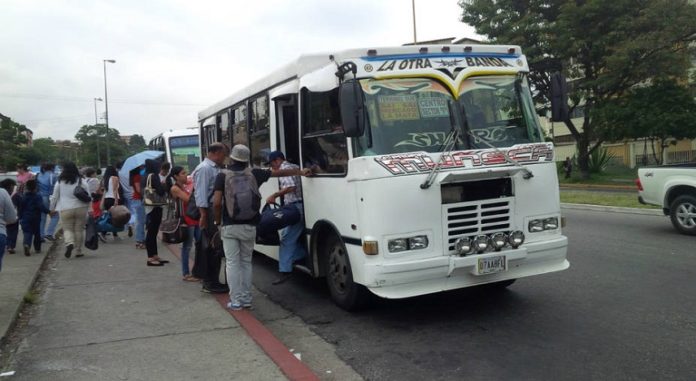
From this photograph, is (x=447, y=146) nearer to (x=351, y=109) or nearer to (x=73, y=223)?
(x=351, y=109)

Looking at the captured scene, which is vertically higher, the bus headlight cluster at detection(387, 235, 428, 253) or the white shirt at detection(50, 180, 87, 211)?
the white shirt at detection(50, 180, 87, 211)

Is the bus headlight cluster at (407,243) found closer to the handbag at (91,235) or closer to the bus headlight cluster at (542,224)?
the bus headlight cluster at (542,224)

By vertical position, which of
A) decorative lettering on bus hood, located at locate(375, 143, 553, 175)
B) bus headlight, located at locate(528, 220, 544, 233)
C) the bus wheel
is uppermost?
decorative lettering on bus hood, located at locate(375, 143, 553, 175)

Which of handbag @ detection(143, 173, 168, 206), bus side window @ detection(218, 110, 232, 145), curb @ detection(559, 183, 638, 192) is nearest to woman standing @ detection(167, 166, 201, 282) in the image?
handbag @ detection(143, 173, 168, 206)

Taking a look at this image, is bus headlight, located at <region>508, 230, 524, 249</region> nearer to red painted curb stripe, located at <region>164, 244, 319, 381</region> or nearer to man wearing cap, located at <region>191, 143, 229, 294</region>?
red painted curb stripe, located at <region>164, 244, 319, 381</region>

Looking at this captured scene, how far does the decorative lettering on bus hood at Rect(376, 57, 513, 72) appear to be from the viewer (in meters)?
5.57

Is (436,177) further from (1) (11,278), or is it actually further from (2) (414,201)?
(1) (11,278)

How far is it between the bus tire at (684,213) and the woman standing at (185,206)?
331 inches

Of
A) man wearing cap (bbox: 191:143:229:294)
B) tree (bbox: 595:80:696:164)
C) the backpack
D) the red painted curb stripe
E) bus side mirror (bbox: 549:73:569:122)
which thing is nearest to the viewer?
the red painted curb stripe

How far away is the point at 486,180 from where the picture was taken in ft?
18.1

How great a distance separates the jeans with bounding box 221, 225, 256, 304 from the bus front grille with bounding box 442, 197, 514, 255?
6.95ft

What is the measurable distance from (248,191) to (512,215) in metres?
2.69

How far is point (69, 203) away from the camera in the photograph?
9508 mm

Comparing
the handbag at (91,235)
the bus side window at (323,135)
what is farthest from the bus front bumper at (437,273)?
the handbag at (91,235)
